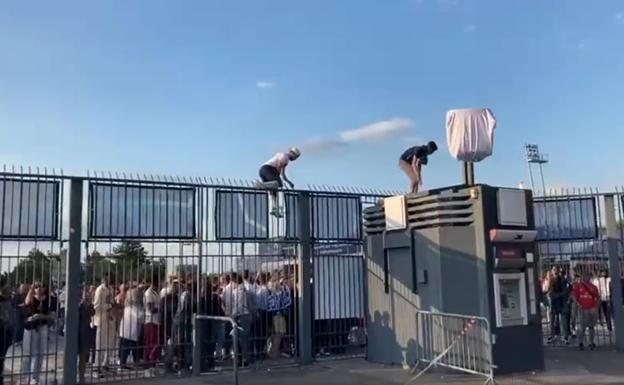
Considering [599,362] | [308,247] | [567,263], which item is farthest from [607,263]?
[308,247]

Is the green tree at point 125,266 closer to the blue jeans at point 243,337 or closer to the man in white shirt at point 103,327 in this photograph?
the man in white shirt at point 103,327

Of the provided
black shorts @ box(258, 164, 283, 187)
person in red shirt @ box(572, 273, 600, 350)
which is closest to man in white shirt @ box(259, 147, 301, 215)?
black shorts @ box(258, 164, 283, 187)

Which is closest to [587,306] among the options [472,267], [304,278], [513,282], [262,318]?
[513,282]

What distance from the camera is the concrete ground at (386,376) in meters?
10.9

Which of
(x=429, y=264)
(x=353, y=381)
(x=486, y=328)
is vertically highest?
(x=429, y=264)

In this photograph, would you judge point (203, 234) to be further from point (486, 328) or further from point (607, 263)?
point (607, 263)

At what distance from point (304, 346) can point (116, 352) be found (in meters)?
3.46

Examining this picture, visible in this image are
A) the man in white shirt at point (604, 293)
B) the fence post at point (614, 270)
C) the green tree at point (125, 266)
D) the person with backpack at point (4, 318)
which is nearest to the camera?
the person with backpack at point (4, 318)

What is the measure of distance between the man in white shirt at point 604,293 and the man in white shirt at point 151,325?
9515 mm

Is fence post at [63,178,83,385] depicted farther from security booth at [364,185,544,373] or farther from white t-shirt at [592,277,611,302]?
white t-shirt at [592,277,611,302]

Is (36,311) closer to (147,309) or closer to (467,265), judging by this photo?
(147,309)

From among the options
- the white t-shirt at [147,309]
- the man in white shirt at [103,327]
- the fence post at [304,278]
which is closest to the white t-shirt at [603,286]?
the fence post at [304,278]

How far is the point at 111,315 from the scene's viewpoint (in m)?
11.9

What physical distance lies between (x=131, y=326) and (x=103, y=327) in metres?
0.54
